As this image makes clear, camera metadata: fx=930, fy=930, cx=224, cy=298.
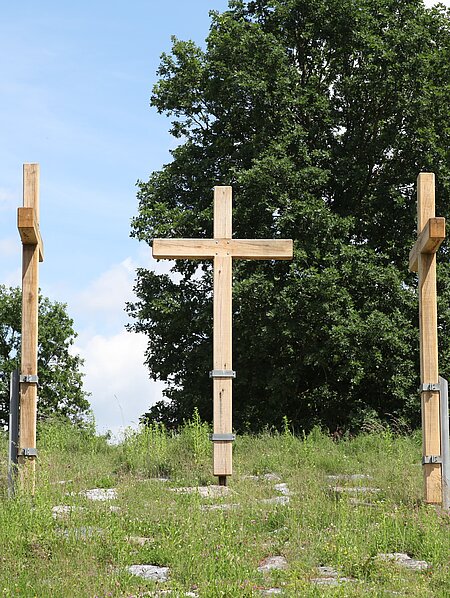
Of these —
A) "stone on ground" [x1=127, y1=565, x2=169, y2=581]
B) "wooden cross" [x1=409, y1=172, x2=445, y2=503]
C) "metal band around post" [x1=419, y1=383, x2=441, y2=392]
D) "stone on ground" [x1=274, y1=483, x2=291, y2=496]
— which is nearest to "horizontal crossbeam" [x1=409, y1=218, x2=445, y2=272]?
"wooden cross" [x1=409, y1=172, x2=445, y2=503]

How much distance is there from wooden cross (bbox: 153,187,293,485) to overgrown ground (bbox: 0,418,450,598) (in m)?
0.85

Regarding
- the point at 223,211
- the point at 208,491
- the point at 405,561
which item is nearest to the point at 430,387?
the point at 208,491

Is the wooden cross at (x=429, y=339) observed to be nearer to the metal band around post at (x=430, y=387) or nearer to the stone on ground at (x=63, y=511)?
the metal band around post at (x=430, y=387)

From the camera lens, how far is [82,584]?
7.10 metres

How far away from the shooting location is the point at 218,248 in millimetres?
11648

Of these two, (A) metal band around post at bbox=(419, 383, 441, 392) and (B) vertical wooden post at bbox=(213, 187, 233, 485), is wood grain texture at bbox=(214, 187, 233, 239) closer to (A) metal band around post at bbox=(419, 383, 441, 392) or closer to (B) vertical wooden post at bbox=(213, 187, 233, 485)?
(B) vertical wooden post at bbox=(213, 187, 233, 485)

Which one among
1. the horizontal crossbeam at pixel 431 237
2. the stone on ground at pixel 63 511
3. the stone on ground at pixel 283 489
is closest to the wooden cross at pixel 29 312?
the stone on ground at pixel 63 511

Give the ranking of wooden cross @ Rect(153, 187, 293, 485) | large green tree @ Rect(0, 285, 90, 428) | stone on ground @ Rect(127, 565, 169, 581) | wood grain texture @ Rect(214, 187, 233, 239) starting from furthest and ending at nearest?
1. large green tree @ Rect(0, 285, 90, 428)
2. wood grain texture @ Rect(214, 187, 233, 239)
3. wooden cross @ Rect(153, 187, 293, 485)
4. stone on ground @ Rect(127, 565, 169, 581)

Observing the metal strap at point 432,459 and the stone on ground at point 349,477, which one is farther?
the stone on ground at point 349,477

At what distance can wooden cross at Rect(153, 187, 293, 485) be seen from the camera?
11234 millimetres

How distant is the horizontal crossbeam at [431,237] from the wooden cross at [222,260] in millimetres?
1723

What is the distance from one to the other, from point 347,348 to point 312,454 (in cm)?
658

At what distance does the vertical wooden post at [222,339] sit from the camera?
11.0 metres

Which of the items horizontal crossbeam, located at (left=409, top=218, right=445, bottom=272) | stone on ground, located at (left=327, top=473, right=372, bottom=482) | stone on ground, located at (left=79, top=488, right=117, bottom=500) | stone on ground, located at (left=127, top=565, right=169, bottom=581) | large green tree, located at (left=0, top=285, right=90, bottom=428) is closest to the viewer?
stone on ground, located at (left=127, top=565, right=169, bottom=581)
